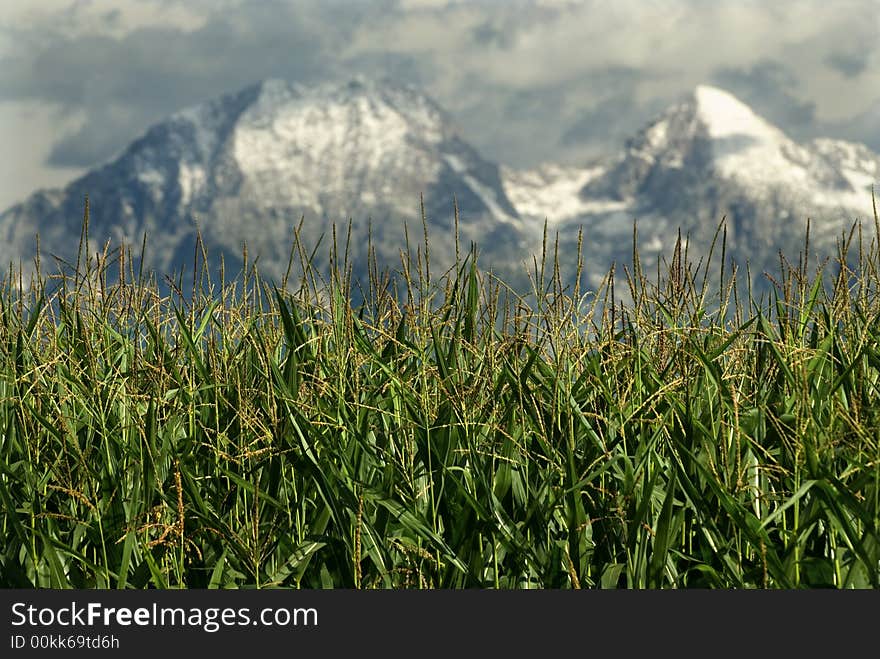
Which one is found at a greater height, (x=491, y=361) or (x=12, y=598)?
(x=491, y=361)

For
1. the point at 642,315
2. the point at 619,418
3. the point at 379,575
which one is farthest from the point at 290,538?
the point at 642,315

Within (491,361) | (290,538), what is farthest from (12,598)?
(491,361)

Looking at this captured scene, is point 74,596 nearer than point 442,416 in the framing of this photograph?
Yes

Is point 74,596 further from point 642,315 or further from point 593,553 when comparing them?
point 642,315

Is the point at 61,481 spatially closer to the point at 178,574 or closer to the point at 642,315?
the point at 178,574

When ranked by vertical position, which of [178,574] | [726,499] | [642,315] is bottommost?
[178,574]

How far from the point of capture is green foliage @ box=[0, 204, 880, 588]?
491cm

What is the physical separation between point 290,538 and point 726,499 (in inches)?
80.9

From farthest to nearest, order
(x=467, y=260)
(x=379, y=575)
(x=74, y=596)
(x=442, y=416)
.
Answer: (x=467, y=260), (x=442, y=416), (x=379, y=575), (x=74, y=596)

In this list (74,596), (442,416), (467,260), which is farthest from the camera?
(467,260)

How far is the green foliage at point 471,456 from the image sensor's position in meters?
4.91

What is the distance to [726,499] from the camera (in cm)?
473

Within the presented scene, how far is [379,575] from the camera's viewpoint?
5016 millimetres

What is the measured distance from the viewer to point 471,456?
510cm
